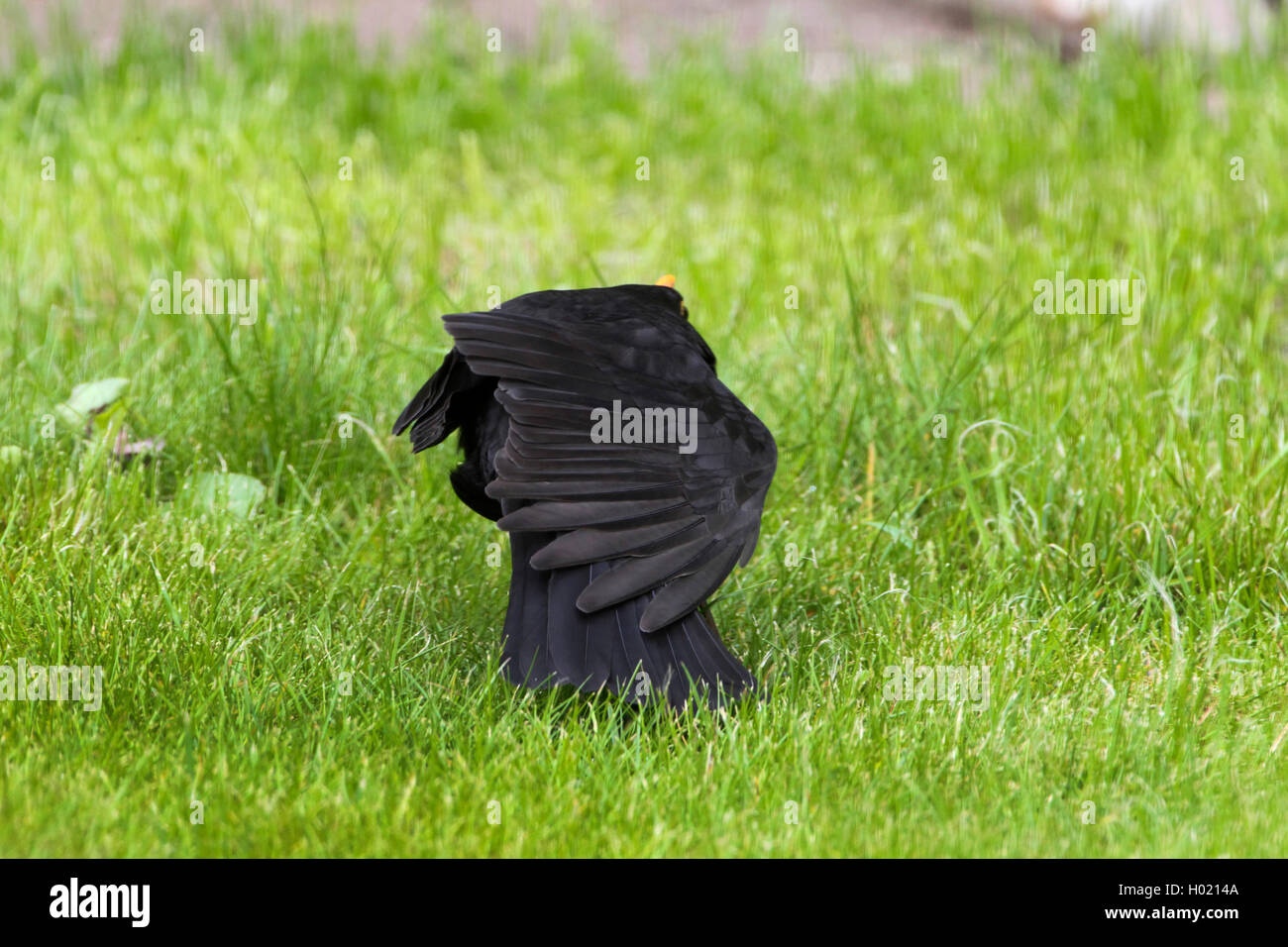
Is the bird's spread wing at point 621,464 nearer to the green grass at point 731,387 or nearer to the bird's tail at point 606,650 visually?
the bird's tail at point 606,650

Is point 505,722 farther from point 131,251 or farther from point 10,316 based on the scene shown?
point 131,251

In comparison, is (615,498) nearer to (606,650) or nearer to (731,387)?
(606,650)

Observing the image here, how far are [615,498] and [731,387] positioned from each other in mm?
1755

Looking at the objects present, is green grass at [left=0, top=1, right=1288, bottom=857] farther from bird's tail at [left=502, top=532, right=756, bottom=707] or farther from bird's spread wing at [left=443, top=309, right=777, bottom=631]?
bird's spread wing at [left=443, top=309, right=777, bottom=631]

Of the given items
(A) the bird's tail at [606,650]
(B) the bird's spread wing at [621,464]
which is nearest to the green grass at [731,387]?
(A) the bird's tail at [606,650]

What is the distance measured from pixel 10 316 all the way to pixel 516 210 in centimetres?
220

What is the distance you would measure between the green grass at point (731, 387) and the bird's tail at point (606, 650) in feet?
0.25

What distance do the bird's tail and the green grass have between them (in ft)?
0.25

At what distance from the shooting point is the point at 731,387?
4.52 meters

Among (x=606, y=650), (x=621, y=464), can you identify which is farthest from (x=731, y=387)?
(x=606, y=650)

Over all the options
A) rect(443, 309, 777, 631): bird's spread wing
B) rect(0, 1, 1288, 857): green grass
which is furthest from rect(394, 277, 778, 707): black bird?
rect(0, 1, 1288, 857): green grass

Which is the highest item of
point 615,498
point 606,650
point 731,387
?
point 731,387

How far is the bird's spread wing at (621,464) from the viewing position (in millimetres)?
2795

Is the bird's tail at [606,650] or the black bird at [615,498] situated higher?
the black bird at [615,498]
